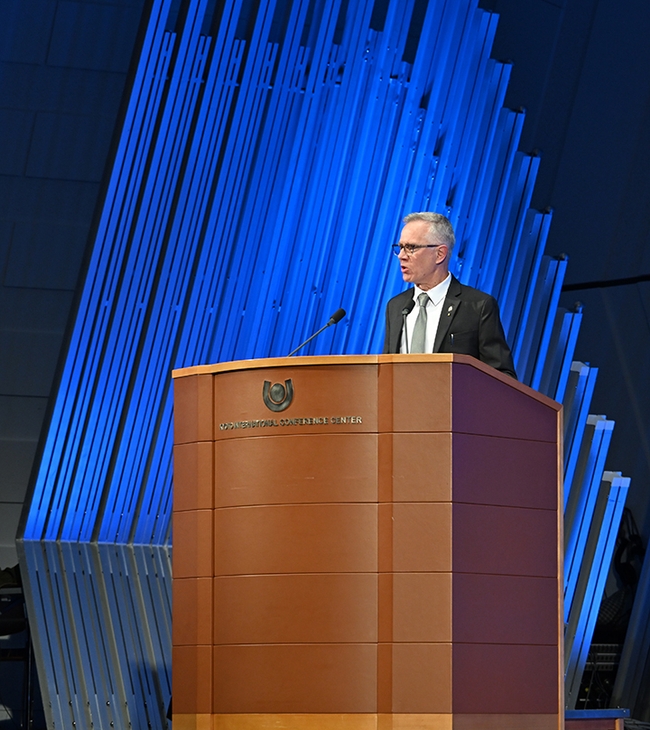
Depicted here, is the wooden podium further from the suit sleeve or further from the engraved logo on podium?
the suit sleeve

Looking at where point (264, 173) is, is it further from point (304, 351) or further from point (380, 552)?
point (380, 552)

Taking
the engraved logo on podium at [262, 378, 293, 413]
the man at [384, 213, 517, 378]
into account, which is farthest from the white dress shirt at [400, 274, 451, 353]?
the engraved logo on podium at [262, 378, 293, 413]

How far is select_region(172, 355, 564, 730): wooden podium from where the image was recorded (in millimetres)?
2902

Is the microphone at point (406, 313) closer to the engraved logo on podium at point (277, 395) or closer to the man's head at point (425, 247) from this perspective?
the man's head at point (425, 247)

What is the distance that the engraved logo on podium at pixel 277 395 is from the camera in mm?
2996

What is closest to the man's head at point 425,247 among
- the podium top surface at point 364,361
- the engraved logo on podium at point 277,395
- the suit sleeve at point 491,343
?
the suit sleeve at point 491,343

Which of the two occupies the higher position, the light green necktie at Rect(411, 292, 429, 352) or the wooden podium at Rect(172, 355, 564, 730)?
the light green necktie at Rect(411, 292, 429, 352)

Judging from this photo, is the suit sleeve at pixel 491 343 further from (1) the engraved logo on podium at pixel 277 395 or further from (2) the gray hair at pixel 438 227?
(1) the engraved logo on podium at pixel 277 395

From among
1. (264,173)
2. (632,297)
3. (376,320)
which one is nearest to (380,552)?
(376,320)

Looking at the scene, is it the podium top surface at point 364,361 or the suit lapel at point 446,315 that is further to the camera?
the suit lapel at point 446,315

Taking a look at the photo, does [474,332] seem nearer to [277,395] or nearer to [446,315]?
[446,315]

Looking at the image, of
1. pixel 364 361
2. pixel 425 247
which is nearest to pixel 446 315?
pixel 425 247

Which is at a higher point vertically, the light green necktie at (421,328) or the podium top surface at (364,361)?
the light green necktie at (421,328)

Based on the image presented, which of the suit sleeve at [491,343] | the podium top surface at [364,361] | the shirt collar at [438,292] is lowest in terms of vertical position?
the podium top surface at [364,361]
